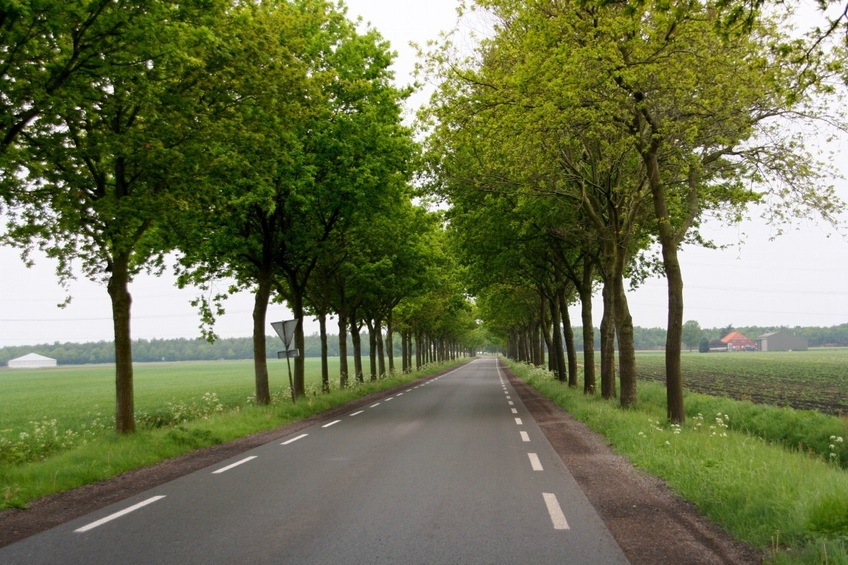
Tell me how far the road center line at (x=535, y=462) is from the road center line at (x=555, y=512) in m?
1.64

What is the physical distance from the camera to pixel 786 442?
12984 millimetres

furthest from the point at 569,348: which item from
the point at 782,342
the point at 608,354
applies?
the point at 782,342

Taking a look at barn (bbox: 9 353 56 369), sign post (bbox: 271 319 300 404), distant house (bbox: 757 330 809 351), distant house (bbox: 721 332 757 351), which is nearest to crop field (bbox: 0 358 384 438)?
sign post (bbox: 271 319 300 404)

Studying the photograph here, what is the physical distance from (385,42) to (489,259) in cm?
906

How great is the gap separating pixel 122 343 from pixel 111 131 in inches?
167

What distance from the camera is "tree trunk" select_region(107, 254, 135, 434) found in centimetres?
1237

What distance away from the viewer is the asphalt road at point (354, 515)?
5039 millimetres

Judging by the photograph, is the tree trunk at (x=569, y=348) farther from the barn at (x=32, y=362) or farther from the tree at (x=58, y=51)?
the barn at (x=32, y=362)

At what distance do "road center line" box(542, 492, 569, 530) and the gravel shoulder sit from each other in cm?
40

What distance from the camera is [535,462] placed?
366 inches

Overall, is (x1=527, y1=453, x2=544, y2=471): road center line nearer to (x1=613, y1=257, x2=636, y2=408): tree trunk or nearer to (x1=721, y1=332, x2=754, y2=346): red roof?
(x1=613, y1=257, x2=636, y2=408): tree trunk

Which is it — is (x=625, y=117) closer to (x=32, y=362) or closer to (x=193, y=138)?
(x=193, y=138)

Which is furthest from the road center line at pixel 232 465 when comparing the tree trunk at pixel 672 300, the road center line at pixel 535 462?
the tree trunk at pixel 672 300

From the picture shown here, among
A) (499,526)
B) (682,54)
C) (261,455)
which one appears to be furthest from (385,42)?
(499,526)
